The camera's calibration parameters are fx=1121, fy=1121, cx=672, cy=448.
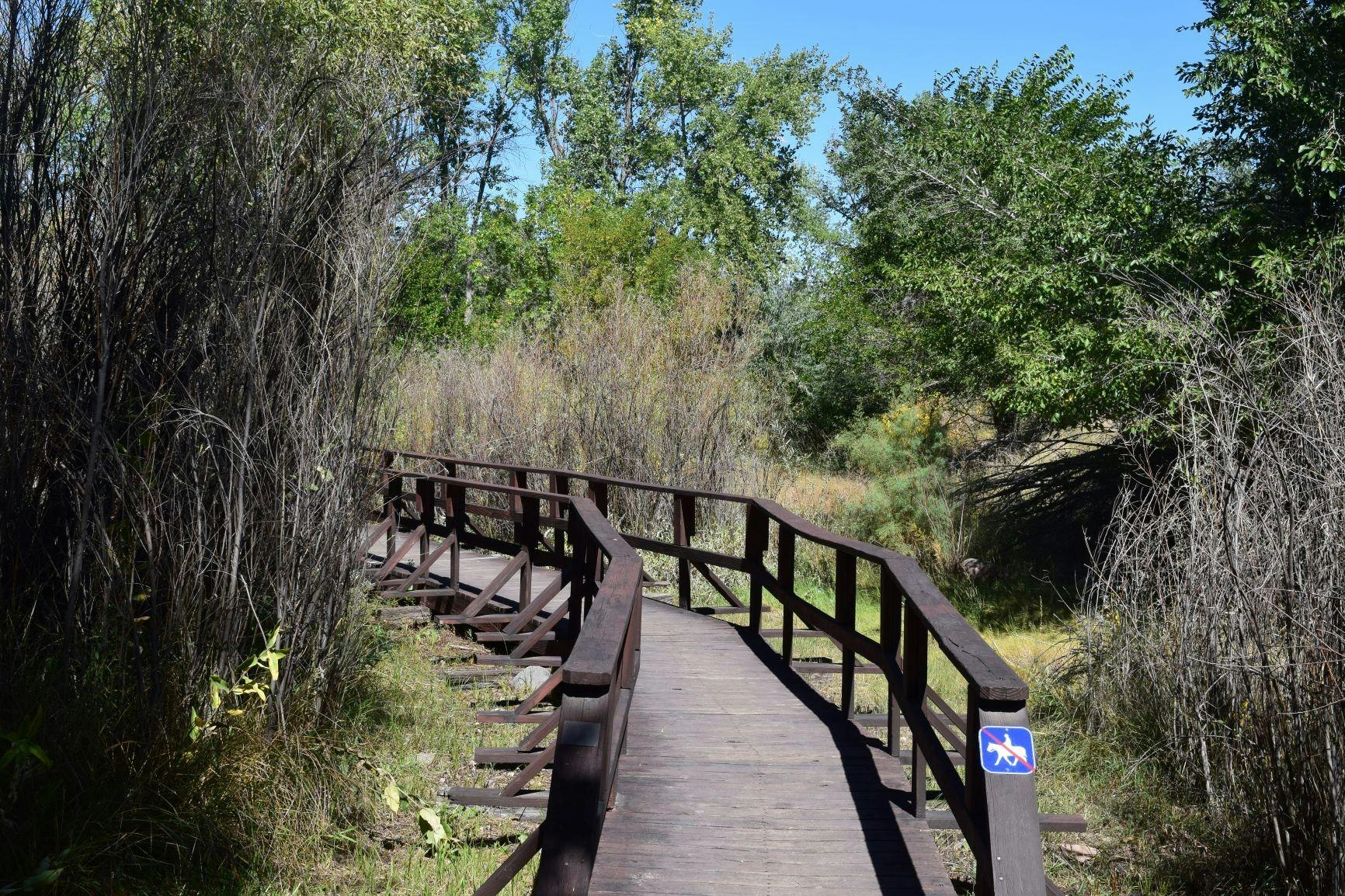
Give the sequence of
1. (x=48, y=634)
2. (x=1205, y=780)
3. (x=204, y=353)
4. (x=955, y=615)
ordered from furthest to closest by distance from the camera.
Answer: (x=1205, y=780)
(x=204, y=353)
(x=48, y=634)
(x=955, y=615)

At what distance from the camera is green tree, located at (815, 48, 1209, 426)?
12.5 metres

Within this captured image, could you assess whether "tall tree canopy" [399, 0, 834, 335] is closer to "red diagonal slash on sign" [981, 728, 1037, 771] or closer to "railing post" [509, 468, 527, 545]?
"railing post" [509, 468, 527, 545]

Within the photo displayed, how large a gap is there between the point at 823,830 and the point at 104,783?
2.93m

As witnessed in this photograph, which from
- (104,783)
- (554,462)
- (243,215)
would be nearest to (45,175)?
(243,215)

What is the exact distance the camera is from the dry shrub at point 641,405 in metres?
13.9

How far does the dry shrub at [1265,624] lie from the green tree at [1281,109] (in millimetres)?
4153

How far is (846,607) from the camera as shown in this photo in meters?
5.86

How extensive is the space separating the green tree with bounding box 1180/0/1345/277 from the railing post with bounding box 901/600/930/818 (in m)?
7.21

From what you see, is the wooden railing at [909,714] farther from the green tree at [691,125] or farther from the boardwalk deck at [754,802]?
the green tree at [691,125]

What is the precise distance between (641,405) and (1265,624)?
9038mm

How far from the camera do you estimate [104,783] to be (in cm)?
459

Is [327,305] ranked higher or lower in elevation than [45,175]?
lower

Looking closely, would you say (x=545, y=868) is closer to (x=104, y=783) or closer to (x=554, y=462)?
(x=104, y=783)

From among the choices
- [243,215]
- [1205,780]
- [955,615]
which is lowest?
[1205,780]
